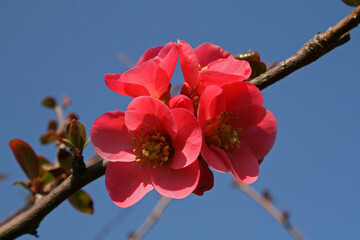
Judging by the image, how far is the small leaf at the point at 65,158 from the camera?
132cm

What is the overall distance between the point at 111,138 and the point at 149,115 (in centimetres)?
15

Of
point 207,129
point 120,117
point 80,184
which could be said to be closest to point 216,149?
point 207,129

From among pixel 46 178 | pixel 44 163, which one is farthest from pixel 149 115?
pixel 44 163

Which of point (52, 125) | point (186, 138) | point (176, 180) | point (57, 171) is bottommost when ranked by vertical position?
point (52, 125)

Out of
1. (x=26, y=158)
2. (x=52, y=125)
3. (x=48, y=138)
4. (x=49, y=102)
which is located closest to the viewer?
(x=26, y=158)

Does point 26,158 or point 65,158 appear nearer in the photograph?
point 65,158

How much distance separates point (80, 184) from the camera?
1.07 metres

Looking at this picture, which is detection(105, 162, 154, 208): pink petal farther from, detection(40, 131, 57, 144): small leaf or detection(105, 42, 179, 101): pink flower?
detection(40, 131, 57, 144): small leaf

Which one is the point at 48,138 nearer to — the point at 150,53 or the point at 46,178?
the point at 46,178

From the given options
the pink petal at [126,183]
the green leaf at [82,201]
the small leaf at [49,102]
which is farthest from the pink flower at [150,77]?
the small leaf at [49,102]

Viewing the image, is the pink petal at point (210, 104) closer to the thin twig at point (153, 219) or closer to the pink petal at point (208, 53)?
the pink petal at point (208, 53)

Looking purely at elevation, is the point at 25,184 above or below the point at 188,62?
below

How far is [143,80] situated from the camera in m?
1.01

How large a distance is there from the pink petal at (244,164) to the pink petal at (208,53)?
33 centimetres
